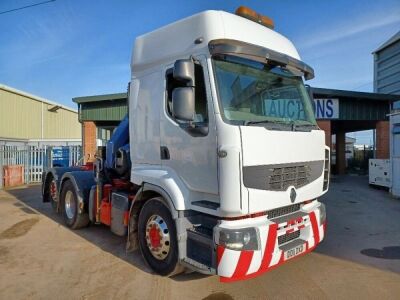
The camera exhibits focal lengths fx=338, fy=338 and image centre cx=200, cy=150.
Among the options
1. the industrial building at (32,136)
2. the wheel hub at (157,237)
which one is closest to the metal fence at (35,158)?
the industrial building at (32,136)

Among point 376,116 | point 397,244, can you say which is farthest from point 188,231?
point 376,116

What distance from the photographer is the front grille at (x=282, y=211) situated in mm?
3861

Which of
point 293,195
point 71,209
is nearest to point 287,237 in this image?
point 293,195

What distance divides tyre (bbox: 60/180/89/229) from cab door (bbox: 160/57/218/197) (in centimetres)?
328

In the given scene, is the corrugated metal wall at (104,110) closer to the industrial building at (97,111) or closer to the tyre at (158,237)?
the industrial building at (97,111)

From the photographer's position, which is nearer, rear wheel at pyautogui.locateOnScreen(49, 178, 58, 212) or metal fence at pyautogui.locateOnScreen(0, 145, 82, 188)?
rear wheel at pyautogui.locateOnScreen(49, 178, 58, 212)

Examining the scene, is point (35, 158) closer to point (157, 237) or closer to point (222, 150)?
point (157, 237)

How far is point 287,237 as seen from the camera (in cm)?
403

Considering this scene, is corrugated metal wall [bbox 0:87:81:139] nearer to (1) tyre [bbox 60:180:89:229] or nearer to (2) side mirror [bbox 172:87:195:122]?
(1) tyre [bbox 60:180:89:229]

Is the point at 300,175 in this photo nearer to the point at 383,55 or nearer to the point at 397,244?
the point at 397,244

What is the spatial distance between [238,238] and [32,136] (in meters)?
31.4

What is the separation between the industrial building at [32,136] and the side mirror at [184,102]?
13.7 metres

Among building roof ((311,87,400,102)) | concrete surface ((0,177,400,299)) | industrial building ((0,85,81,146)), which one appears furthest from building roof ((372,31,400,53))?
industrial building ((0,85,81,146))

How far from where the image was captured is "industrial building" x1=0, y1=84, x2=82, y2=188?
15.8 metres
